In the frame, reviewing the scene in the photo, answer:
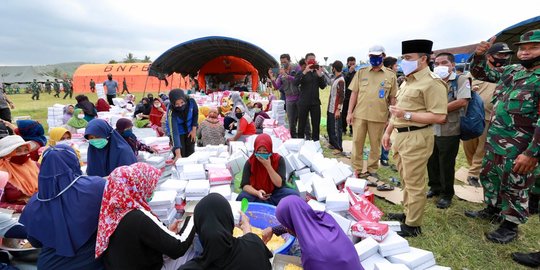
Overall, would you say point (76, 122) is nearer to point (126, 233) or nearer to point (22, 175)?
point (22, 175)

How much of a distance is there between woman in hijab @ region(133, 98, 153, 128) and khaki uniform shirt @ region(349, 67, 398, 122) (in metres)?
6.81

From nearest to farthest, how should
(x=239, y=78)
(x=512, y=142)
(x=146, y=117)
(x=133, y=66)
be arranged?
(x=512, y=142), (x=146, y=117), (x=239, y=78), (x=133, y=66)

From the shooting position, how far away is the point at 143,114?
9.11m

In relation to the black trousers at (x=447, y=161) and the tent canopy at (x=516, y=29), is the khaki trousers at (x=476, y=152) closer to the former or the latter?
the black trousers at (x=447, y=161)

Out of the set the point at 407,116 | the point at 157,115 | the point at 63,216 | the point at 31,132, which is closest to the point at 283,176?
the point at 407,116

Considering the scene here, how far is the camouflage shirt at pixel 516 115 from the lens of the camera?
2.60 m

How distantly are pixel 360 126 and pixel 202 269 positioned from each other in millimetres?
3256

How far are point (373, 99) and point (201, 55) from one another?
505 inches

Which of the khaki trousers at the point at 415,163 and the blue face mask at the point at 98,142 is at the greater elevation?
the blue face mask at the point at 98,142

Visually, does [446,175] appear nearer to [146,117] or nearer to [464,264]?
[464,264]

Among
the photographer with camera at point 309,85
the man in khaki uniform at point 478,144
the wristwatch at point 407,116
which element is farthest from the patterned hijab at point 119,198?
the man in khaki uniform at point 478,144

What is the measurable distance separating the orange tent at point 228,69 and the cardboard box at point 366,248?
49.2 ft

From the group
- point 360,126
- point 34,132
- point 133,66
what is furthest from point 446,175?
point 133,66

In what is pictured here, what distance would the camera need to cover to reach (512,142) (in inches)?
110
